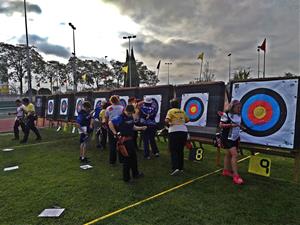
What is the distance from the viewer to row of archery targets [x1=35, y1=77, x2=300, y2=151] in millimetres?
4554

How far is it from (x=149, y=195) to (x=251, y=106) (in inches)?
115

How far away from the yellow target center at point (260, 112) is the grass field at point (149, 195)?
1201mm

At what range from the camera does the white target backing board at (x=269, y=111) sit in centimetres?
454

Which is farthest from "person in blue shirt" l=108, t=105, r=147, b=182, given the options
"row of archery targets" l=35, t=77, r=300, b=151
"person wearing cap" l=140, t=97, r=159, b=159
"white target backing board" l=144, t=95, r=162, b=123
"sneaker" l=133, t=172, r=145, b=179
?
"white target backing board" l=144, t=95, r=162, b=123

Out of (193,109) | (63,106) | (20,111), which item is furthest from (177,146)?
(63,106)

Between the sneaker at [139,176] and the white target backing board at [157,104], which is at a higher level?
the white target backing board at [157,104]

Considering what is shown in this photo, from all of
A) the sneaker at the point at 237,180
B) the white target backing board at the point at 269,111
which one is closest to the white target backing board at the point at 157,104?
the white target backing board at the point at 269,111

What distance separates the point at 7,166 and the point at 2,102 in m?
39.2

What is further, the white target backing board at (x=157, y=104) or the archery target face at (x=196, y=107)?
the white target backing board at (x=157, y=104)

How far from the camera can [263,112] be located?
4.93 metres

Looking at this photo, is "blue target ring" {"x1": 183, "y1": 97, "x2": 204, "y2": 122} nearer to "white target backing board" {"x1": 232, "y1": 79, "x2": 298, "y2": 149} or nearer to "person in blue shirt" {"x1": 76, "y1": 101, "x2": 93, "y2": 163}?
"white target backing board" {"x1": 232, "y1": 79, "x2": 298, "y2": 149}

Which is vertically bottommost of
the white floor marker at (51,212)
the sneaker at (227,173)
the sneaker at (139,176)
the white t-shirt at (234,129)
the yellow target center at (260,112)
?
the white floor marker at (51,212)

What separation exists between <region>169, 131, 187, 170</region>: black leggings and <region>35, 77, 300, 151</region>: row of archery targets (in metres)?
1.21

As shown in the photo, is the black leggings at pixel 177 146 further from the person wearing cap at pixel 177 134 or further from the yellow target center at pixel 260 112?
the yellow target center at pixel 260 112
